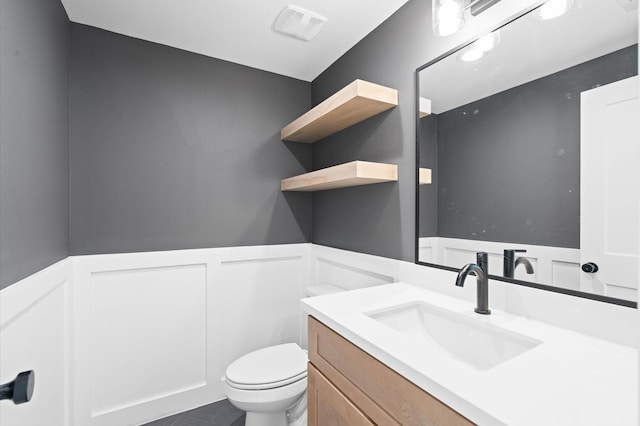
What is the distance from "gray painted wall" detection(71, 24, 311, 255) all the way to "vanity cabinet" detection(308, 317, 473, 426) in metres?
1.21

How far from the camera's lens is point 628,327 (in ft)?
2.67

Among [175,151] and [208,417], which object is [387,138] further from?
[208,417]

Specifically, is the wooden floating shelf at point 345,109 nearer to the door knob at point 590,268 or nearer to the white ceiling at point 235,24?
the white ceiling at point 235,24

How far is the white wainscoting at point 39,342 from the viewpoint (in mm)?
925

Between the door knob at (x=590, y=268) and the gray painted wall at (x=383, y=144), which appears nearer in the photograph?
the door knob at (x=590, y=268)

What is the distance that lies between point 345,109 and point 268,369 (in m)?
1.43

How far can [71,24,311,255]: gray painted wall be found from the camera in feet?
5.64

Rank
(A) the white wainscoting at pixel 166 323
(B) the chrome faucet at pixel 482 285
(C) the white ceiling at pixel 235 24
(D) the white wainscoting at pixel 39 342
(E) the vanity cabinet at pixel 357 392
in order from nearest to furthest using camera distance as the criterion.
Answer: (E) the vanity cabinet at pixel 357 392
(D) the white wainscoting at pixel 39 342
(B) the chrome faucet at pixel 482 285
(C) the white ceiling at pixel 235 24
(A) the white wainscoting at pixel 166 323

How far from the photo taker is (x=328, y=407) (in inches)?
40.6

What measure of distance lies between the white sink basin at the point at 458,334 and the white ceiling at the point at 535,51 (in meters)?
0.86

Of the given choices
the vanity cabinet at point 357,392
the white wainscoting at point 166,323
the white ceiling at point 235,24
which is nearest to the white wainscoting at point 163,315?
the white wainscoting at point 166,323

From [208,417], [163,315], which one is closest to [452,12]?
[163,315]

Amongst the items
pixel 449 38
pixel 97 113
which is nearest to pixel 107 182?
pixel 97 113

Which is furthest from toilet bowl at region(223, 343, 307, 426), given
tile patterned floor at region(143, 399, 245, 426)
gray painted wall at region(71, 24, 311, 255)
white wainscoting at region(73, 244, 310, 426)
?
gray painted wall at region(71, 24, 311, 255)
